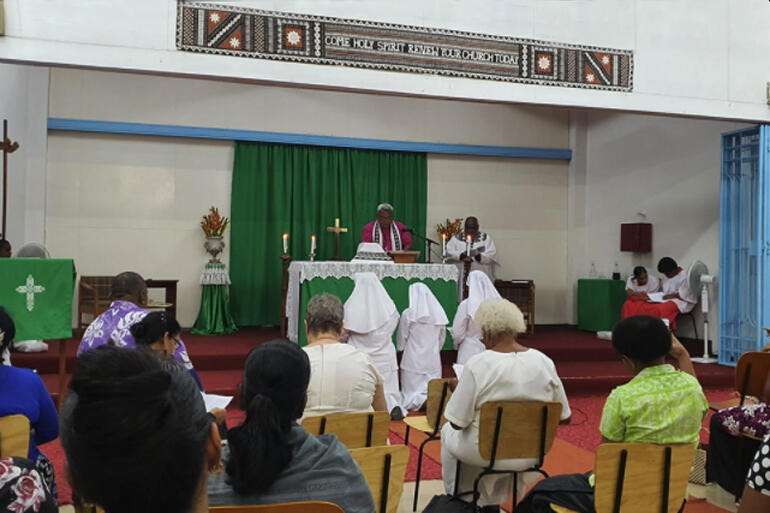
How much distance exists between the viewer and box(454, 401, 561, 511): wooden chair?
290 cm

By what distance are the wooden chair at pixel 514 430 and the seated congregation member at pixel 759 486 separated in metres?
1.34

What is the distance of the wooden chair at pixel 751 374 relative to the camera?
4230mm

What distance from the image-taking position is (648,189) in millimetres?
9609

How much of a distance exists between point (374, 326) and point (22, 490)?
14.1ft

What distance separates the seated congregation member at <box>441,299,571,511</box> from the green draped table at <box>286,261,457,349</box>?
332 cm

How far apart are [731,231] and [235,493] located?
741cm

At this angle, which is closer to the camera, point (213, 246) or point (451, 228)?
point (213, 246)

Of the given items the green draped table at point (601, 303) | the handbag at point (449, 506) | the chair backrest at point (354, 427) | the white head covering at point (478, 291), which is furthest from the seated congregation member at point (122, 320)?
the green draped table at point (601, 303)

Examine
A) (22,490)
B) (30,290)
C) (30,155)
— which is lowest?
(22,490)

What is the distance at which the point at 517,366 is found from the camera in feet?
10.0

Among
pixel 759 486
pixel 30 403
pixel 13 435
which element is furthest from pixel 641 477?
pixel 30 403

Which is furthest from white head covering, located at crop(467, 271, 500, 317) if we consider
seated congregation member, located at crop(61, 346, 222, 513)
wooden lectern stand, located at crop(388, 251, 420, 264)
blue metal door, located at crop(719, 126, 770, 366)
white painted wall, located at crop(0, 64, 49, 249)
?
white painted wall, located at crop(0, 64, 49, 249)

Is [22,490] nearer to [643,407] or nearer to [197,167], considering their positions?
[643,407]

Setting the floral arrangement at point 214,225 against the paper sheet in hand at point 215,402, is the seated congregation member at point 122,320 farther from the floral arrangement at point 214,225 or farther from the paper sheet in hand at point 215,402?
the floral arrangement at point 214,225
